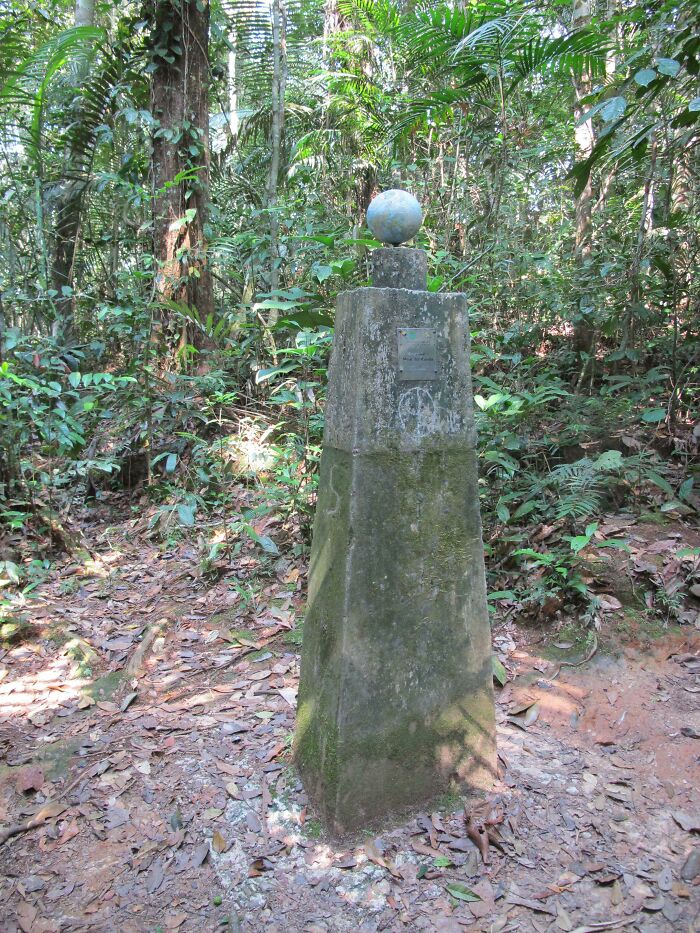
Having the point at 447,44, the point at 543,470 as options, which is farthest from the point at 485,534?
the point at 447,44

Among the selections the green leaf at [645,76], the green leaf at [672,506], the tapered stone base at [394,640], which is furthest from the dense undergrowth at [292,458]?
the green leaf at [645,76]

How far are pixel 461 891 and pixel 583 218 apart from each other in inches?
213

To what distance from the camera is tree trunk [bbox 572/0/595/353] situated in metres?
5.20

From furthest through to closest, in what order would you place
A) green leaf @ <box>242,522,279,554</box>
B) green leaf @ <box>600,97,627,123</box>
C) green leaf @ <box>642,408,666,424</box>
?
green leaf @ <box>242,522,279,554</box>, green leaf @ <box>642,408,666,424</box>, green leaf @ <box>600,97,627,123</box>

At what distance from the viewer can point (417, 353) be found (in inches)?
89.1

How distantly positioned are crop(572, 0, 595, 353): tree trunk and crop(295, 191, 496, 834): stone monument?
133 inches

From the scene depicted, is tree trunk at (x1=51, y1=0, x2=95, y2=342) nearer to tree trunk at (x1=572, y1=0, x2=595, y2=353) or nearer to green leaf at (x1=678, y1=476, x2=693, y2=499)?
tree trunk at (x1=572, y1=0, x2=595, y2=353)

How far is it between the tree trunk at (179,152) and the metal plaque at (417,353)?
410 cm

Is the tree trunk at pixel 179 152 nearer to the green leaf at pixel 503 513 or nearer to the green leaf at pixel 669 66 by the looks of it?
the green leaf at pixel 503 513

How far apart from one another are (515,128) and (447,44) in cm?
179

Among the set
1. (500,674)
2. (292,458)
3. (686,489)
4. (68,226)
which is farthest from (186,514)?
(68,226)

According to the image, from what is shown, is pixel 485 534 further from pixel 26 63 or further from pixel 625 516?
pixel 26 63

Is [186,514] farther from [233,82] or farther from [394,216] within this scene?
[233,82]

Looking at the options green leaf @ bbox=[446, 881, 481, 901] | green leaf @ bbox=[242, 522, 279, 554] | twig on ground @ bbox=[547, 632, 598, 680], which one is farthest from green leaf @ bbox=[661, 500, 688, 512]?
green leaf @ bbox=[446, 881, 481, 901]
